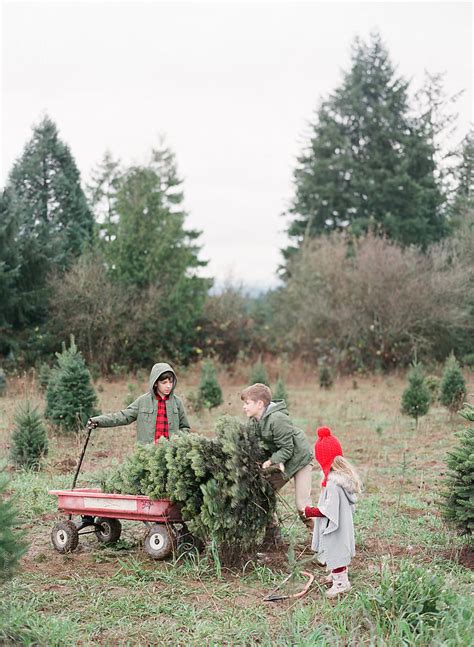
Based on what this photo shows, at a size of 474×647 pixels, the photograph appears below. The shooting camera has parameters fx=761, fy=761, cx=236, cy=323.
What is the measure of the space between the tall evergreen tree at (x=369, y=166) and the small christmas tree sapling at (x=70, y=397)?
23.1 m

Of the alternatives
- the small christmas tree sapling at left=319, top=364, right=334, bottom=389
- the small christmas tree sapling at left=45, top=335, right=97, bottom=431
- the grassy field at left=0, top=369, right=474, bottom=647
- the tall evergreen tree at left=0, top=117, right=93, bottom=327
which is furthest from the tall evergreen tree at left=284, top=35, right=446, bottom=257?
the grassy field at left=0, top=369, right=474, bottom=647

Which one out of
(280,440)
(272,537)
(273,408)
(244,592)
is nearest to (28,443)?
(272,537)

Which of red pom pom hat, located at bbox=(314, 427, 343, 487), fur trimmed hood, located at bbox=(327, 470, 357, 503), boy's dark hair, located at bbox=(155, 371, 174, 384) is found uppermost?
boy's dark hair, located at bbox=(155, 371, 174, 384)

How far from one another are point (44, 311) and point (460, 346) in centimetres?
1329

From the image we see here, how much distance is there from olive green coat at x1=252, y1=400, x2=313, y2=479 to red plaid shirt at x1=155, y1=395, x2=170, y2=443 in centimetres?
Result: 118

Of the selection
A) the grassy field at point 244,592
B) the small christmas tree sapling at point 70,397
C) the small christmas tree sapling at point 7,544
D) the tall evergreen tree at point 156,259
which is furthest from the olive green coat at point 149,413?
the tall evergreen tree at point 156,259

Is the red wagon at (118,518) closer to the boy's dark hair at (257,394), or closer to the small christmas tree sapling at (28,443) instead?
the boy's dark hair at (257,394)

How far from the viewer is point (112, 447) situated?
1138 centimetres

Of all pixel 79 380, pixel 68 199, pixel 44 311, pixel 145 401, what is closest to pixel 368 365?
pixel 44 311

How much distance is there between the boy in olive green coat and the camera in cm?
587

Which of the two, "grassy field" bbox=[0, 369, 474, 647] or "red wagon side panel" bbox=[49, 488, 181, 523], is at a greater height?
"red wagon side panel" bbox=[49, 488, 181, 523]

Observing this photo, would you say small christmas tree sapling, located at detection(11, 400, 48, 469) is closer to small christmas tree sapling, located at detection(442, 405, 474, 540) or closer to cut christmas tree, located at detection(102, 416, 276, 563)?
cut christmas tree, located at detection(102, 416, 276, 563)

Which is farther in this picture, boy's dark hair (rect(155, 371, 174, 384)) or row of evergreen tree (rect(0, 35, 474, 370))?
row of evergreen tree (rect(0, 35, 474, 370))

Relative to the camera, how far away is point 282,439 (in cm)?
589
